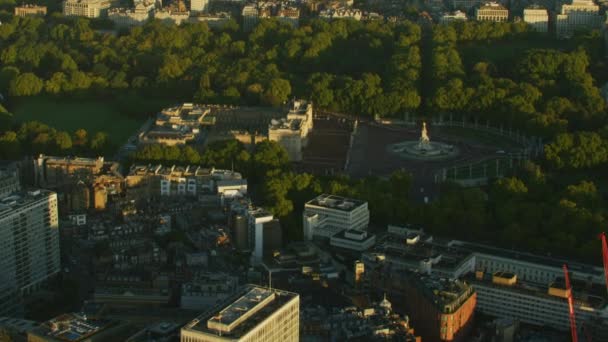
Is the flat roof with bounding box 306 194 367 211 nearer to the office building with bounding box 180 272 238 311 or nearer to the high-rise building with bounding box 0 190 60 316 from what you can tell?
the office building with bounding box 180 272 238 311

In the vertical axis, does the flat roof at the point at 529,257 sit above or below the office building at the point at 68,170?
below

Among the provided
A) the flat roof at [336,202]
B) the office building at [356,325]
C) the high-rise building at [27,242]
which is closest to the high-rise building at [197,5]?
the flat roof at [336,202]

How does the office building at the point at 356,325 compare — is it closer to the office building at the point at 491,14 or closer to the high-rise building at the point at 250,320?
the high-rise building at the point at 250,320

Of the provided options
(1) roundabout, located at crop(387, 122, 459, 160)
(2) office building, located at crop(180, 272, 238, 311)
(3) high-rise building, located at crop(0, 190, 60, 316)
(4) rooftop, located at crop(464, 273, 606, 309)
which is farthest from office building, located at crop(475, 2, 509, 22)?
(2) office building, located at crop(180, 272, 238, 311)

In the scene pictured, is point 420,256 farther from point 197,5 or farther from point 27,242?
point 197,5

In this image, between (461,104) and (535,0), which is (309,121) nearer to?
(461,104)

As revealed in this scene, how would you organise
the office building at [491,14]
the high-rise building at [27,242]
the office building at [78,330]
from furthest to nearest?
1. the office building at [491,14]
2. the high-rise building at [27,242]
3. the office building at [78,330]

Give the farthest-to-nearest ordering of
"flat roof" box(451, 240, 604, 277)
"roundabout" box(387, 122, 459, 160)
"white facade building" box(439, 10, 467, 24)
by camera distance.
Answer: "white facade building" box(439, 10, 467, 24), "roundabout" box(387, 122, 459, 160), "flat roof" box(451, 240, 604, 277)

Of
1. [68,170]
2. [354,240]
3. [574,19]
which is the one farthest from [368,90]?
[574,19]
